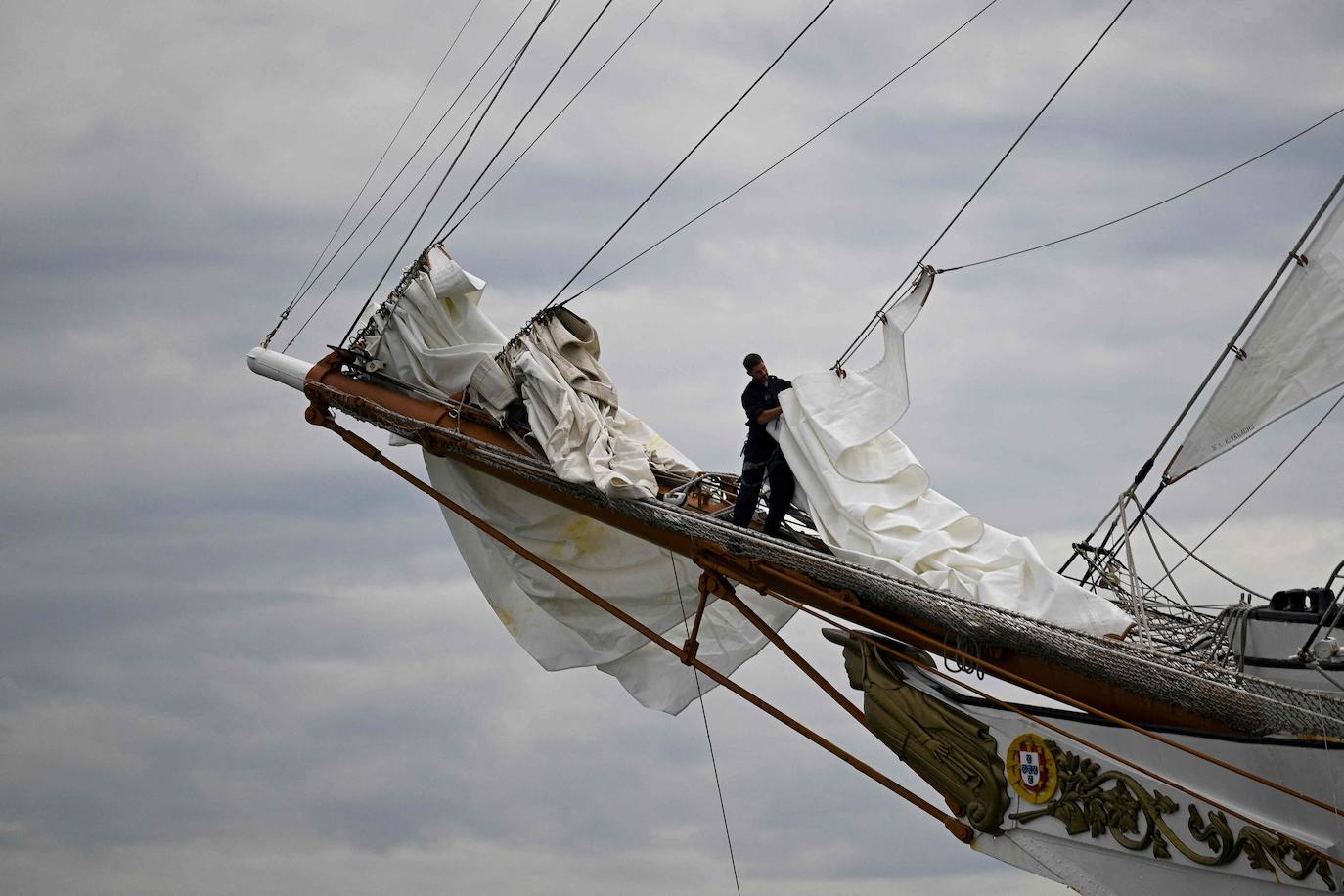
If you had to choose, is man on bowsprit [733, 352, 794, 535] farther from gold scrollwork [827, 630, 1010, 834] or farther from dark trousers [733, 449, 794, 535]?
gold scrollwork [827, 630, 1010, 834]

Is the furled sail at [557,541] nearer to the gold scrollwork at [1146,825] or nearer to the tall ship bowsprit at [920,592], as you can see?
the tall ship bowsprit at [920,592]

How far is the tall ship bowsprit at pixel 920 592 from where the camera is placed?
9.09m

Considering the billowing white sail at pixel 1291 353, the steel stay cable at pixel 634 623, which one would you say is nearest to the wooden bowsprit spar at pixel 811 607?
the steel stay cable at pixel 634 623

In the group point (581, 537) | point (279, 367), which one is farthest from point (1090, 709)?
point (279, 367)

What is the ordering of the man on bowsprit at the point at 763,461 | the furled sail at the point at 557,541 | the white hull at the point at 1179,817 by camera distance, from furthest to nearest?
1. the furled sail at the point at 557,541
2. the man on bowsprit at the point at 763,461
3. the white hull at the point at 1179,817

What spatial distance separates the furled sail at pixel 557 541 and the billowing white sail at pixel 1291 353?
12.0 feet

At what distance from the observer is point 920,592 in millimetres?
9562

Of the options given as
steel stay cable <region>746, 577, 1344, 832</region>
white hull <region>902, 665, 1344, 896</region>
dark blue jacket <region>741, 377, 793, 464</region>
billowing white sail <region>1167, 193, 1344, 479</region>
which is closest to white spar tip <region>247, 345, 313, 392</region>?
dark blue jacket <region>741, 377, 793, 464</region>

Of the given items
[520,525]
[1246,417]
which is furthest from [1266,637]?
[520,525]

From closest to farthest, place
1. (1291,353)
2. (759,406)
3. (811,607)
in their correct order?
(1291,353) < (811,607) < (759,406)

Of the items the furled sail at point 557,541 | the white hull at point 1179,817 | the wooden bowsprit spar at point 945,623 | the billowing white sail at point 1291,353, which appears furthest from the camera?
the furled sail at point 557,541

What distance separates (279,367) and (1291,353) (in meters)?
7.18

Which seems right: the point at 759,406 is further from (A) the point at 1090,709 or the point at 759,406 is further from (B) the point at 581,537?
(A) the point at 1090,709

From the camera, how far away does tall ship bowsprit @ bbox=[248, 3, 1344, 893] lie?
29.8 ft
